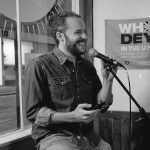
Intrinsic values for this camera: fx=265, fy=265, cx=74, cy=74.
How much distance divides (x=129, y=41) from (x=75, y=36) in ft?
3.57

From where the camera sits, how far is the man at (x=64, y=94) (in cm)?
171

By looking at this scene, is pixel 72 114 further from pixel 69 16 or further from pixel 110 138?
pixel 110 138

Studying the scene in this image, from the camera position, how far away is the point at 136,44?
2834mm

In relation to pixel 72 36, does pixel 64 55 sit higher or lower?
lower

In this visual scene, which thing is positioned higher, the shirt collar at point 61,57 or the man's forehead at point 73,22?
the man's forehead at point 73,22

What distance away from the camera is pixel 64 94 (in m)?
1.85

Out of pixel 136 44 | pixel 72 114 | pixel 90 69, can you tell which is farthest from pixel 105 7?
pixel 72 114

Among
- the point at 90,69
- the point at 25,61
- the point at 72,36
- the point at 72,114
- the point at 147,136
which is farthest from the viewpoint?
the point at 147,136

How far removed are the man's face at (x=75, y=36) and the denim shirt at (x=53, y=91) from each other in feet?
0.29

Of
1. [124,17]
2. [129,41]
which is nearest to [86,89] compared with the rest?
[129,41]

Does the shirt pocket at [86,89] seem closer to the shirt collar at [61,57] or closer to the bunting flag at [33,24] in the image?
the shirt collar at [61,57]

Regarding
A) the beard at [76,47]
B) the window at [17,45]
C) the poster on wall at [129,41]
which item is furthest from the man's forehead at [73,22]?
the poster on wall at [129,41]

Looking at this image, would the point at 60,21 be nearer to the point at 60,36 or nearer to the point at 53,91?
the point at 60,36

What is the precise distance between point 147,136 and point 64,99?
1.25m
